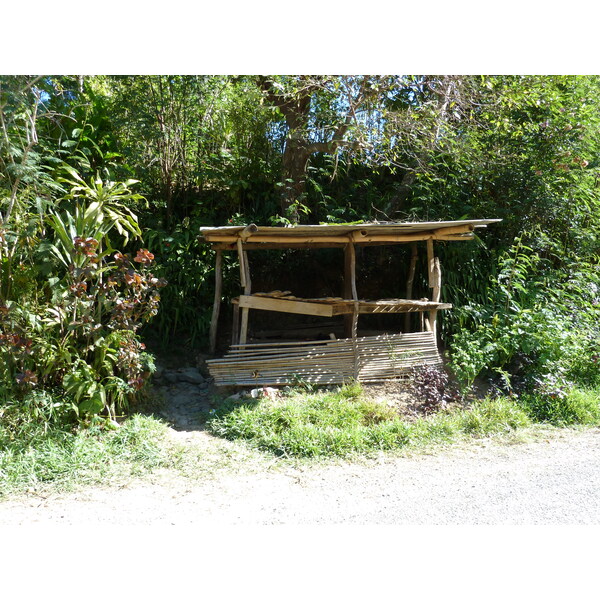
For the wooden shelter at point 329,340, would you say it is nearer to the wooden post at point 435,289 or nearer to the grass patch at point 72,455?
the wooden post at point 435,289

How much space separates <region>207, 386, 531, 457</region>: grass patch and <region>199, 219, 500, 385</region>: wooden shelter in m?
0.43

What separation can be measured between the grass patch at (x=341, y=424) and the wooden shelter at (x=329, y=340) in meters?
0.43

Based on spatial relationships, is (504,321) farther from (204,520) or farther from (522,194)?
(204,520)

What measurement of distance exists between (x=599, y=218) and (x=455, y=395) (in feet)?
13.5

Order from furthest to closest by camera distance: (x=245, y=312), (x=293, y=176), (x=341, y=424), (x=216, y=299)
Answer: (x=293, y=176) → (x=216, y=299) → (x=245, y=312) → (x=341, y=424)

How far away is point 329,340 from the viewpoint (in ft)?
21.9

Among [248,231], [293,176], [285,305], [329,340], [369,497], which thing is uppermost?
[293,176]

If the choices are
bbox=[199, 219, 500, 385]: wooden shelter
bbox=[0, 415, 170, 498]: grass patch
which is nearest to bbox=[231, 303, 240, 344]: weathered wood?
bbox=[199, 219, 500, 385]: wooden shelter

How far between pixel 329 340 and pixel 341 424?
4.84 ft

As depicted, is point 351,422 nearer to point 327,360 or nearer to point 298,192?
point 327,360

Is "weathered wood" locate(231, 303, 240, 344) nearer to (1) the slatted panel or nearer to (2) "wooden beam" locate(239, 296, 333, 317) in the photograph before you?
(1) the slatted panel

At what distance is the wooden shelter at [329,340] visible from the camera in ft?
20.5

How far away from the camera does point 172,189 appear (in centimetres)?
834

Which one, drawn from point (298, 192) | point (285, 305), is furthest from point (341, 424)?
point (298, 192)
